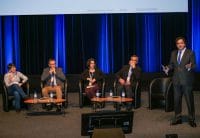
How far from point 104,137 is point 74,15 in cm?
873

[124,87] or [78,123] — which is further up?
[124,87]

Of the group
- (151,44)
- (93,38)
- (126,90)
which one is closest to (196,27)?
(151,44)

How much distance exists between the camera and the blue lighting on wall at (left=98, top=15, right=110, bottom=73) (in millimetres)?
12352

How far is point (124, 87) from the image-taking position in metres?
9.55

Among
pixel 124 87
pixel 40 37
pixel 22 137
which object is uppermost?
pixel 40 37

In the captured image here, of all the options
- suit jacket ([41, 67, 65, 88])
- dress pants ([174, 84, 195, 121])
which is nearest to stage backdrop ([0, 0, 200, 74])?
suit jacket ([41, 67, 65, 88])

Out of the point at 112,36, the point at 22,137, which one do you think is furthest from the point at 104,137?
the point at 112,36

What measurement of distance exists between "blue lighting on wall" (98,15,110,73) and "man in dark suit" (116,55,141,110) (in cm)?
269

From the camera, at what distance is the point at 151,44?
1246 cm

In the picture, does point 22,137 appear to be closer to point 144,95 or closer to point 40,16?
point 144,95

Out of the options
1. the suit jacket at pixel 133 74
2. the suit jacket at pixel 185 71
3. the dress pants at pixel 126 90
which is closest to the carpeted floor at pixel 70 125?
the dress pants at pixel 126 90

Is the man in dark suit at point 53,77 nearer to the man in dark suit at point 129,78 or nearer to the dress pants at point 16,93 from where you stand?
the dress pants at point 16,93

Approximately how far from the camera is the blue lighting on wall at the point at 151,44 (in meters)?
12.4

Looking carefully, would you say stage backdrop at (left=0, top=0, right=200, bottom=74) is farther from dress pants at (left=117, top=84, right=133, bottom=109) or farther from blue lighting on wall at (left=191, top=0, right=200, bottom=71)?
dress pants at (left=117, top=84, right=133, bottom=109)
